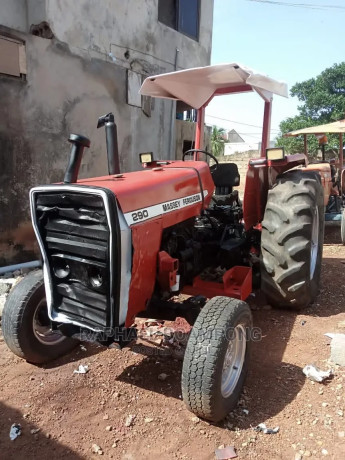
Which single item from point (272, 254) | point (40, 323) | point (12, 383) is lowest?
point (12, 383)

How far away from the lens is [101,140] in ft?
23.5

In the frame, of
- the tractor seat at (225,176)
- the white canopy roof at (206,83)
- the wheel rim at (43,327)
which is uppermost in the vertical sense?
the white canopy roof at (206,83)

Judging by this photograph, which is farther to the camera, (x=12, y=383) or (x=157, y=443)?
(x=12, y=383)

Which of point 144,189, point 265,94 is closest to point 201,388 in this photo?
point 144,189

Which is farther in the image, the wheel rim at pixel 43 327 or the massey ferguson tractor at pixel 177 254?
the wheel rim at pixel 43 327

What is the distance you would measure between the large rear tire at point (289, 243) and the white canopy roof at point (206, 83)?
3.00 ft

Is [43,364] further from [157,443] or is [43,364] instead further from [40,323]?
[157,443]

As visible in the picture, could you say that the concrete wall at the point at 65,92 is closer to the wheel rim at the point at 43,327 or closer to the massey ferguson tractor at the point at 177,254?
the massey ferguson tractor at the point at 177,254

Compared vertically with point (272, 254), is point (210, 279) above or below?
below

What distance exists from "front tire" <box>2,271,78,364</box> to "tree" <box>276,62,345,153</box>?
899 inches

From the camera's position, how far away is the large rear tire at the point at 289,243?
11.2ft

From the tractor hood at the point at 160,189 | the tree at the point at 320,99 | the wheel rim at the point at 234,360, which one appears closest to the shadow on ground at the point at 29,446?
the wheel rim at the point at 234,360

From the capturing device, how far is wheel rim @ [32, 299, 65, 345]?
3.04 meters

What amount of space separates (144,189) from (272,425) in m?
1.65
